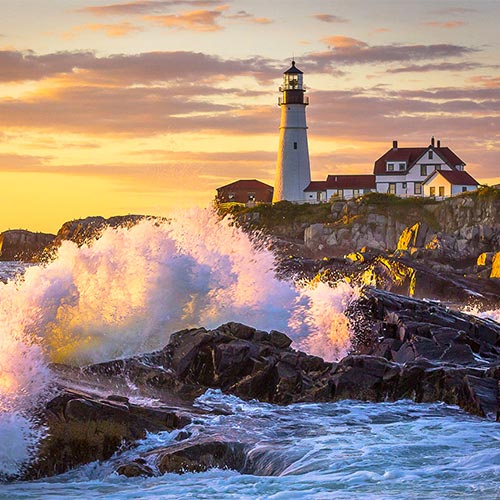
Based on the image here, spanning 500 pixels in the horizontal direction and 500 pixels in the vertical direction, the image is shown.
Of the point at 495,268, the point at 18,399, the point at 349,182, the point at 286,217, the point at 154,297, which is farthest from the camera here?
the point at 349,182

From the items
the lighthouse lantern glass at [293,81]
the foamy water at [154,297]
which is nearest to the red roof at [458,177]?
the lighthouse lantern glass at [293,81]

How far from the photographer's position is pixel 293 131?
55500mm

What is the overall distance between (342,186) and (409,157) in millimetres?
4545

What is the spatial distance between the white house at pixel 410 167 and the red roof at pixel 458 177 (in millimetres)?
317

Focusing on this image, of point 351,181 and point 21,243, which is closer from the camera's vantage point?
point 351,181

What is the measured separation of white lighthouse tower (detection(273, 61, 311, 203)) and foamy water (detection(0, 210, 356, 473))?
3923cm

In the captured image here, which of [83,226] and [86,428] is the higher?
[83,226]

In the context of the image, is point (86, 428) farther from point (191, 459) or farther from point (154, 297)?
point (154, 297)

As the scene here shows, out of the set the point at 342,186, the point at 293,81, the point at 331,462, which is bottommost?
the point at 331,462

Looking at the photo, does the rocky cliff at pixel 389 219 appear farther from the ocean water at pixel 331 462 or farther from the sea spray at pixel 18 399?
the sea spray at pixel 18 399

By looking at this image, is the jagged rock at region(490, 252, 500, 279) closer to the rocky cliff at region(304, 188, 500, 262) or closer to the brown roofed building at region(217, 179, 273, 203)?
the rocky cliff at region(304, 188, 500, 262)

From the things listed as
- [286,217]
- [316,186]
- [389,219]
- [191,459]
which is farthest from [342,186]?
[191,459]

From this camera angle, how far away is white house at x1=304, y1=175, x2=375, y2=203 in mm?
60250

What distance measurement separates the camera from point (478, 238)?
47156 millimetres
